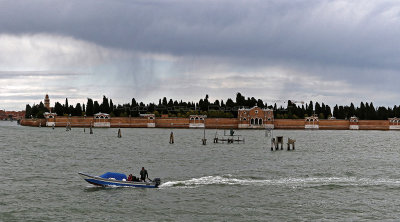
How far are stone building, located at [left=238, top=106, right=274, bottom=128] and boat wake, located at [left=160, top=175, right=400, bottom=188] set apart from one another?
10612 cm

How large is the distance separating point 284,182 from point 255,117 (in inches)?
4292

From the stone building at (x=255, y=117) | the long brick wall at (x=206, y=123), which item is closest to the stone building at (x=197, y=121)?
the long brick wall at (x=206, y=123)

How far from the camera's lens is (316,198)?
26.6 meters

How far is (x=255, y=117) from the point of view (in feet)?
459

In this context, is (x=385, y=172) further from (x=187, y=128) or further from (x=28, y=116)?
(x=28, y=116)

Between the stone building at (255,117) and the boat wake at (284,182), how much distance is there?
10612cm

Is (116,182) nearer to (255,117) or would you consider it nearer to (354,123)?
(255,117)

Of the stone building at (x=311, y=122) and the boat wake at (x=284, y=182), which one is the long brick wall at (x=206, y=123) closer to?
the stone building at (x=311, y=122)

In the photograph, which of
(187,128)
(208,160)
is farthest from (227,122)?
(208,160)

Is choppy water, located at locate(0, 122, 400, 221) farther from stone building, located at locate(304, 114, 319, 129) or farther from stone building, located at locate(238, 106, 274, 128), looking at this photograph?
stone building, located at locate(304, 114, 319, 129)

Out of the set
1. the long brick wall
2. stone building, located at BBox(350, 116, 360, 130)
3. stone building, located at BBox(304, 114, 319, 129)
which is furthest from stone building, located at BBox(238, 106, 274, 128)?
stone building, located at BBox(350, 116, 360, 130)

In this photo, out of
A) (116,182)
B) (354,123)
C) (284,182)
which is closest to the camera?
(116,182)

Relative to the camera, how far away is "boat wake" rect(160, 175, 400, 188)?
99.6 ft

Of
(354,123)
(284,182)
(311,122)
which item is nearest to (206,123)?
(311,122)
